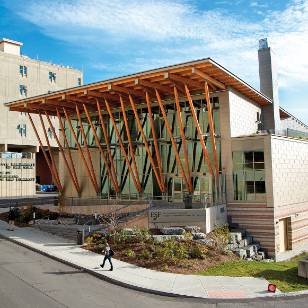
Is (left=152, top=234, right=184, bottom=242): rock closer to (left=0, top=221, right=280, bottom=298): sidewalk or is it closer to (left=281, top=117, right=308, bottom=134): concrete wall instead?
(left=0, top=221, right=280, bottom=298): sidewalk

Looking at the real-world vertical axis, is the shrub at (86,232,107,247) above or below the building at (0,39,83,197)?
below

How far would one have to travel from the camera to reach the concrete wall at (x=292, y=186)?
103 ft

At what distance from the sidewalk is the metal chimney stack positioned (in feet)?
81.5

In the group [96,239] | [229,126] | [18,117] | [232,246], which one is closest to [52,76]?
[18,117]

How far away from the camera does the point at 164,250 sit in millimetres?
21766

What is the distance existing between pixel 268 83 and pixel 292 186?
11110 mm

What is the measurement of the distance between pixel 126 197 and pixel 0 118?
3663 cm

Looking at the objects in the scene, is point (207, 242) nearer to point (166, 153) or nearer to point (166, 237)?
point (166, 237)

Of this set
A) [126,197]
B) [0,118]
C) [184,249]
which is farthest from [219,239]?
[0,118]

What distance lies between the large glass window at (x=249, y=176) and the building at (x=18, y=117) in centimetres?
4276

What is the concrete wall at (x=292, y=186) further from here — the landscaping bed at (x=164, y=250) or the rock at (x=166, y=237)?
the rock at (x=166, y=237)

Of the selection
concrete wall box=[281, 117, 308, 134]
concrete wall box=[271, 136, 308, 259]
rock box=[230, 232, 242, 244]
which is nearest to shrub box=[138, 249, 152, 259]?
rock box=[230, 232, 242, 244]

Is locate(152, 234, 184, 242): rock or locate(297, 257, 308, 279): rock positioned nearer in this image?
locate(297, 257, 308, 279): rock

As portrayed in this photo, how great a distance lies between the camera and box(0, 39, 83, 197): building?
64.6 m
